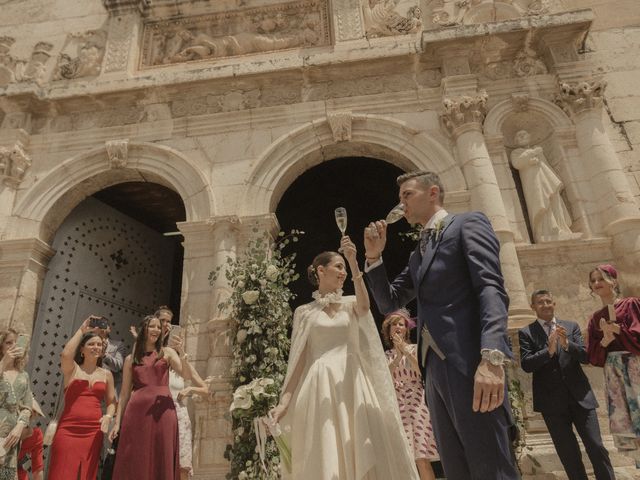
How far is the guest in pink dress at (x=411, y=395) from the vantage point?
151 inches

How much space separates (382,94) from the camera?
6.71 metres

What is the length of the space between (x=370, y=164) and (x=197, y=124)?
314 cm

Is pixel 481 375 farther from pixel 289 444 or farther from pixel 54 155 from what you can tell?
pixel 54 155

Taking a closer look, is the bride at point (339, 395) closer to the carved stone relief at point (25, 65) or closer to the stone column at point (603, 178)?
the stone column at point (603, 178)

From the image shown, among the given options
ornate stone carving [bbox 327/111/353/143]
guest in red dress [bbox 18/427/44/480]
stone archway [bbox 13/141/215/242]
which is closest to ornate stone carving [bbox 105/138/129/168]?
stone archway [bbox 13/141/215/242]

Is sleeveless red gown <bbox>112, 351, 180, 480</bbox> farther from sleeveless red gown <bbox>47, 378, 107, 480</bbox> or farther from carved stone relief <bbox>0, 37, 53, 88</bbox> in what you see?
carved stone relief <bbox>0, 37, 53, 88</bbox>

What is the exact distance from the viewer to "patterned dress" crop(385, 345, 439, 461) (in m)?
3.83

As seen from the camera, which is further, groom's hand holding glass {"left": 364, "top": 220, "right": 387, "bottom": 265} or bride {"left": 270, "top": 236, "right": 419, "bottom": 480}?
bride {"left": 270, "top": 236, "right": 419, "bottom": 480}

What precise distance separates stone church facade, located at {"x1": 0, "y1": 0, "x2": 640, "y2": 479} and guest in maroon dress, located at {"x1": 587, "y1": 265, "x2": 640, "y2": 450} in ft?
5.28

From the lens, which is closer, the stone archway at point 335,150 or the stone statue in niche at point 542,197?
the stone statue in niche at point 542,197

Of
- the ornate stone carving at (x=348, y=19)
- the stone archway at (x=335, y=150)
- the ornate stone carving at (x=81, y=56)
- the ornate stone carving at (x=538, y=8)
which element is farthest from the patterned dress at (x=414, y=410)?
the ornate stone carving at (x=81, y=56)

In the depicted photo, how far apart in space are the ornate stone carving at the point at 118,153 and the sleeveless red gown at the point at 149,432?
3771 millimetres

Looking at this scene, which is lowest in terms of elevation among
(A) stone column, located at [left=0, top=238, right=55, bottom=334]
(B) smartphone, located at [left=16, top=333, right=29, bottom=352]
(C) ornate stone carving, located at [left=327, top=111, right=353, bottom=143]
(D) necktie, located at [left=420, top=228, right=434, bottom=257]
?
(D) necktie, located at [left=420, top=228, right=434, bottom=257]

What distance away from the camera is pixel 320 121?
21.7 ft
